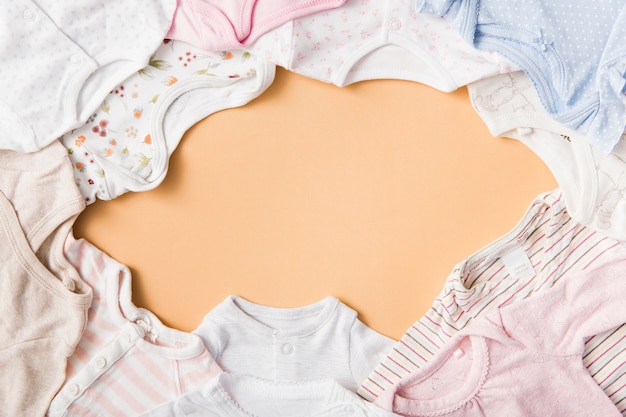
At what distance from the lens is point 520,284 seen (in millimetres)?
1283

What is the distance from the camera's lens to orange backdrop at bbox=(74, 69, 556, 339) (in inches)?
50.7

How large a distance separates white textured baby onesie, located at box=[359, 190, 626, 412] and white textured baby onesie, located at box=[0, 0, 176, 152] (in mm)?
769

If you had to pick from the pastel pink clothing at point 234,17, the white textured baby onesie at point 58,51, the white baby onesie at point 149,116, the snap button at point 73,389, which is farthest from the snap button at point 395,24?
the snap button at point 73,389

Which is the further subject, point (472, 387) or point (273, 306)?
point (273, 306)

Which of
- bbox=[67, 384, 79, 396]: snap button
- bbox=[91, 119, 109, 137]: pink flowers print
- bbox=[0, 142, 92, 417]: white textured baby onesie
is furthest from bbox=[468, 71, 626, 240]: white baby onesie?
bbox=[67, 384, 79, 396]: snap button

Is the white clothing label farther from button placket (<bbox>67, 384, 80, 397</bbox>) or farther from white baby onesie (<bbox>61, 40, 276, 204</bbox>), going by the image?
button placket (<bbox>67, 384, 80, 397</bbox>)

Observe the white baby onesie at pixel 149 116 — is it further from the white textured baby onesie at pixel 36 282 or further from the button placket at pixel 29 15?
the button placket at pixel 29 15

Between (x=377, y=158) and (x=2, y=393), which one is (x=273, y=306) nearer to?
(x=377, y=158)

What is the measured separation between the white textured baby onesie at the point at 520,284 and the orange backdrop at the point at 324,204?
1.6 inches

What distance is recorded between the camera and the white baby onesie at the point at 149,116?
1.28 m

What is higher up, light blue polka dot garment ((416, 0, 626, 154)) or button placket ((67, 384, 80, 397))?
light blue polka dot garment ((416, 0, 626, 154))

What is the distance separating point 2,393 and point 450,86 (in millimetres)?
1073

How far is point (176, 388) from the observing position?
4.26ft

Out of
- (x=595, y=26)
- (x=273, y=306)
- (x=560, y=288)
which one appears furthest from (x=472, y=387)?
Result: (x=595, y=26)
